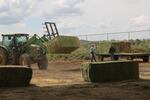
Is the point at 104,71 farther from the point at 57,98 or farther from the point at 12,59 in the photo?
the point at 12,59

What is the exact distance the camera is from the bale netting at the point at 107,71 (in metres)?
21.7

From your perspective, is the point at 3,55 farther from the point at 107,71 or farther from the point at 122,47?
the point at 122,47

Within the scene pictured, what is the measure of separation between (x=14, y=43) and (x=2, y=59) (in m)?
1.40

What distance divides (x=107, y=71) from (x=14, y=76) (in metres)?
4.43

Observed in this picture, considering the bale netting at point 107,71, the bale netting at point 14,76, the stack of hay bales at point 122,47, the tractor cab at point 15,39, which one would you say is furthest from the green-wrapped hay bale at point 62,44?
the bale netting at point 14,76

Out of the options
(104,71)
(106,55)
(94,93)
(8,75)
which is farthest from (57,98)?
(106,55)

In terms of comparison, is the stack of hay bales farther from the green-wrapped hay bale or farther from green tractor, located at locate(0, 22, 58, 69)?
green tractor, located at locate(0, 22, 58, 69)

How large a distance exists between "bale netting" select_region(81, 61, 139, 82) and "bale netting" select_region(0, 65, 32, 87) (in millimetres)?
3002

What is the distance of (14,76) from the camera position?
19.9 meters

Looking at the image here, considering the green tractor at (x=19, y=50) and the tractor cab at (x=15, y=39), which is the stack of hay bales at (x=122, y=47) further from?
the tractor cab at (x=15, y=39)

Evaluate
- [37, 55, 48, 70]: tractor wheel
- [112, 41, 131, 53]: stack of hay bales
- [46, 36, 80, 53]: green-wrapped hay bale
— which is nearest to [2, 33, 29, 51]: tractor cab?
[37, 55, 48, 70]: tractor wheel

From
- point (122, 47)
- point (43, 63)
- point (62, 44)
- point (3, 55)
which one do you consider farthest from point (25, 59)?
point (122, 47)

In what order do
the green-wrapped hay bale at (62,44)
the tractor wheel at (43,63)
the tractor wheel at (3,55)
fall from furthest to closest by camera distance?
the green-wrapped hay bale at (62,44) < the tractor wheel at (43,63) < the tractor wheel at (3,55)

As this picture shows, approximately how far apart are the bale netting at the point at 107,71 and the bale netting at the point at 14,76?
300 centimetres
